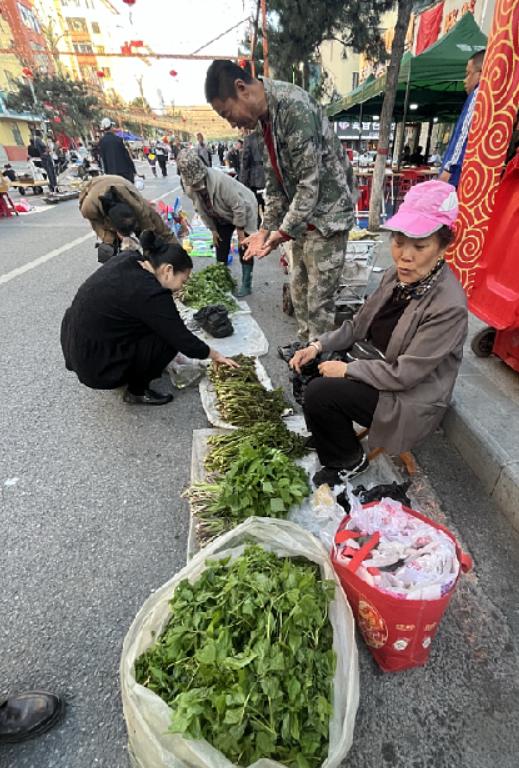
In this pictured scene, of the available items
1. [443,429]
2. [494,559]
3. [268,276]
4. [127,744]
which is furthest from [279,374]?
[268,276]

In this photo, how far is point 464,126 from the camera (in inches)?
Result: 164

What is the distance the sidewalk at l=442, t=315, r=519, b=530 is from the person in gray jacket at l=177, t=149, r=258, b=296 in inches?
114

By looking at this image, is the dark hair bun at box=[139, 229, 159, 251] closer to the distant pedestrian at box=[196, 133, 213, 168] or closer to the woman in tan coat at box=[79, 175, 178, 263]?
the woman in tan coat at box=[79, 175, 178, 263]

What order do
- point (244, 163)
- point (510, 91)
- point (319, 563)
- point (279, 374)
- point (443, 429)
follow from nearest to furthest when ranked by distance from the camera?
1. point (319, 563)
2. point (443, 429)
3. point (510, 91)
4. point (279, 374)
5. point (244, 163)

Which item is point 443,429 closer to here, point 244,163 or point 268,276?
point 268,276

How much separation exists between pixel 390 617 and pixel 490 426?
1567 mm

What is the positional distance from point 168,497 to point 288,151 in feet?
7.95

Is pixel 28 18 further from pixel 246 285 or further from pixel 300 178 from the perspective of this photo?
pixel 300 178

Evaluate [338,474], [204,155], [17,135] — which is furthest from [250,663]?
[17,135]

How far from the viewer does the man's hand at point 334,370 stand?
6.75 ft

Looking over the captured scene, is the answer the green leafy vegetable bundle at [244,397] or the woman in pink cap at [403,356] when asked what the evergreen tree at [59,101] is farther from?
the woman in pink cap at [403,356]

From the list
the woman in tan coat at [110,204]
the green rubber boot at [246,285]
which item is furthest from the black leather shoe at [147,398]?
the green rubber boot at [246,285]

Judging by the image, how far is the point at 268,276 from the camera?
247 inches

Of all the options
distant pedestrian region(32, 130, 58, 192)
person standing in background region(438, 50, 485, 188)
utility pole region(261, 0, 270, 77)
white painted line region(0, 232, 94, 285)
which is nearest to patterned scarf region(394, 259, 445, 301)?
person standing in background region(438, 50, 485, 188)
